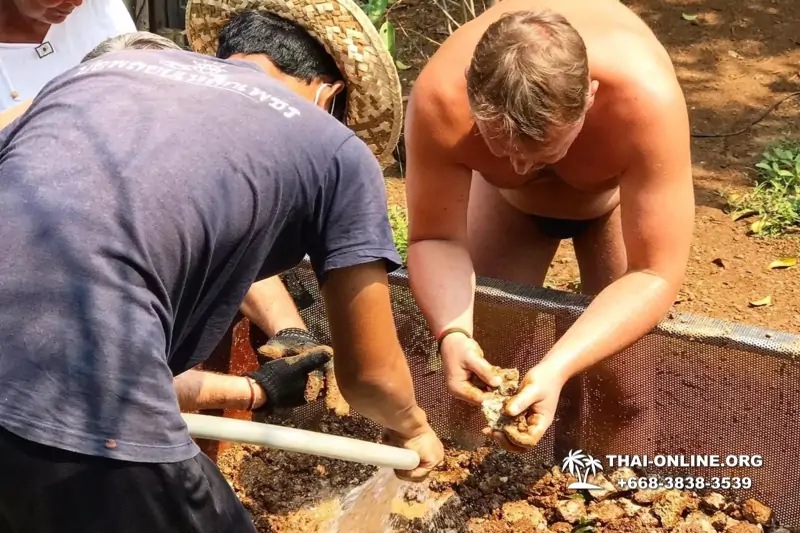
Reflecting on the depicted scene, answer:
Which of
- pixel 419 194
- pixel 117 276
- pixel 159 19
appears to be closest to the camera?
pixel 117 276

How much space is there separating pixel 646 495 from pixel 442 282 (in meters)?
0.86

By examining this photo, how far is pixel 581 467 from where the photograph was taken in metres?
2.60

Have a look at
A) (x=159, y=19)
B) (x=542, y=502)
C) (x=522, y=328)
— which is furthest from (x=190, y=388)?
(x=159, y=19)

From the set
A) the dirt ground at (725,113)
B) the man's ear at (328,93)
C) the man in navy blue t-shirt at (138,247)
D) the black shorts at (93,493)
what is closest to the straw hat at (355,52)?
the man's ear at (328,93)

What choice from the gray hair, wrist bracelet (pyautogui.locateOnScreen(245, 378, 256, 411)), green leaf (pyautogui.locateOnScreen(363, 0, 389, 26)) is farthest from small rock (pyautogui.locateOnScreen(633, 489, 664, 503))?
green leaf (pyautogui.locateOnScreen(363, 0, 389, 26))

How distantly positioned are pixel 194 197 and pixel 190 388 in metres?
0.99

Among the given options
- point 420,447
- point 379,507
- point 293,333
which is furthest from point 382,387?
point 379,507

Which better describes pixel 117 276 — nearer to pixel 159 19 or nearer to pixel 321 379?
pixel 321 379

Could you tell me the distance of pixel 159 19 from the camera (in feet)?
15.5

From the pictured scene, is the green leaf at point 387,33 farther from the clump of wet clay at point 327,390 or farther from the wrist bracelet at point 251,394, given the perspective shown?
the wrist bracelet at point 251,394

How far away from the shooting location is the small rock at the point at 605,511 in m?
2.50

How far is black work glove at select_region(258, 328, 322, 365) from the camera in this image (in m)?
2.53

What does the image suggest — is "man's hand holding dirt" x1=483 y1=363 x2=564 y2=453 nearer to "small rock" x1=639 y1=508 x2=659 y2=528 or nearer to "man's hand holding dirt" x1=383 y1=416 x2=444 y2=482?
"man's hand holding dirt" x1=383 y1=416 x2=444 y2=482

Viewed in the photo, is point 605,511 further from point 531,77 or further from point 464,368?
point 531,77
